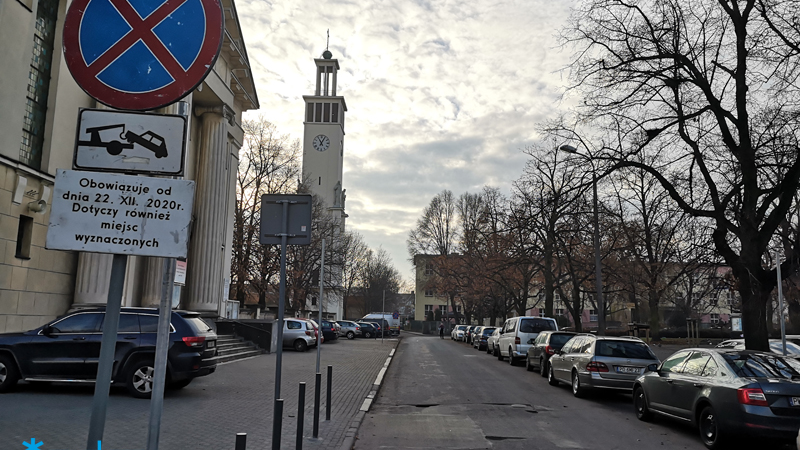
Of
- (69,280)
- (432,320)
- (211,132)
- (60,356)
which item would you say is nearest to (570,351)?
(60,356)

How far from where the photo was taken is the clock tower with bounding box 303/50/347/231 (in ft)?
265

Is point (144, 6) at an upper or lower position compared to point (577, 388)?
upper

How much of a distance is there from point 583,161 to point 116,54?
15.9m

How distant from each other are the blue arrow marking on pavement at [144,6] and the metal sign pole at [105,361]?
1.27 m

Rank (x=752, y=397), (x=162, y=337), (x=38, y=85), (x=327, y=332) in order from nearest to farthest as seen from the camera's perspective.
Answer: (x=162, y=337)
(x=752, y=397)
(x=38, y=85)
(x=327, y=332)

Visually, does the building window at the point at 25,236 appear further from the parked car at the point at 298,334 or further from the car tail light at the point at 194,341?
the parked car at the point at 298,334

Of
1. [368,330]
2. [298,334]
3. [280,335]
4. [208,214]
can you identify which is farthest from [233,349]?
[368,330]

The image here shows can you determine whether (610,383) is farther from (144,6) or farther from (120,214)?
(144,6)

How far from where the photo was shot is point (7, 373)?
37.4 ft

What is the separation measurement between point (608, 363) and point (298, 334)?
67.0ft

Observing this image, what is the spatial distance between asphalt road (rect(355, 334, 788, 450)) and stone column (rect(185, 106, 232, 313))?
1124cm

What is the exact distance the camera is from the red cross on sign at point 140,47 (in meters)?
3.02

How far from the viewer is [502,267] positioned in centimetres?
3472

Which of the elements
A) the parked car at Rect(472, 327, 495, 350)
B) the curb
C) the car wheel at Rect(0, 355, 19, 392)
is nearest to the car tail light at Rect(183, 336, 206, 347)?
the car wheel at Rect(0, 355, 19, 392)
